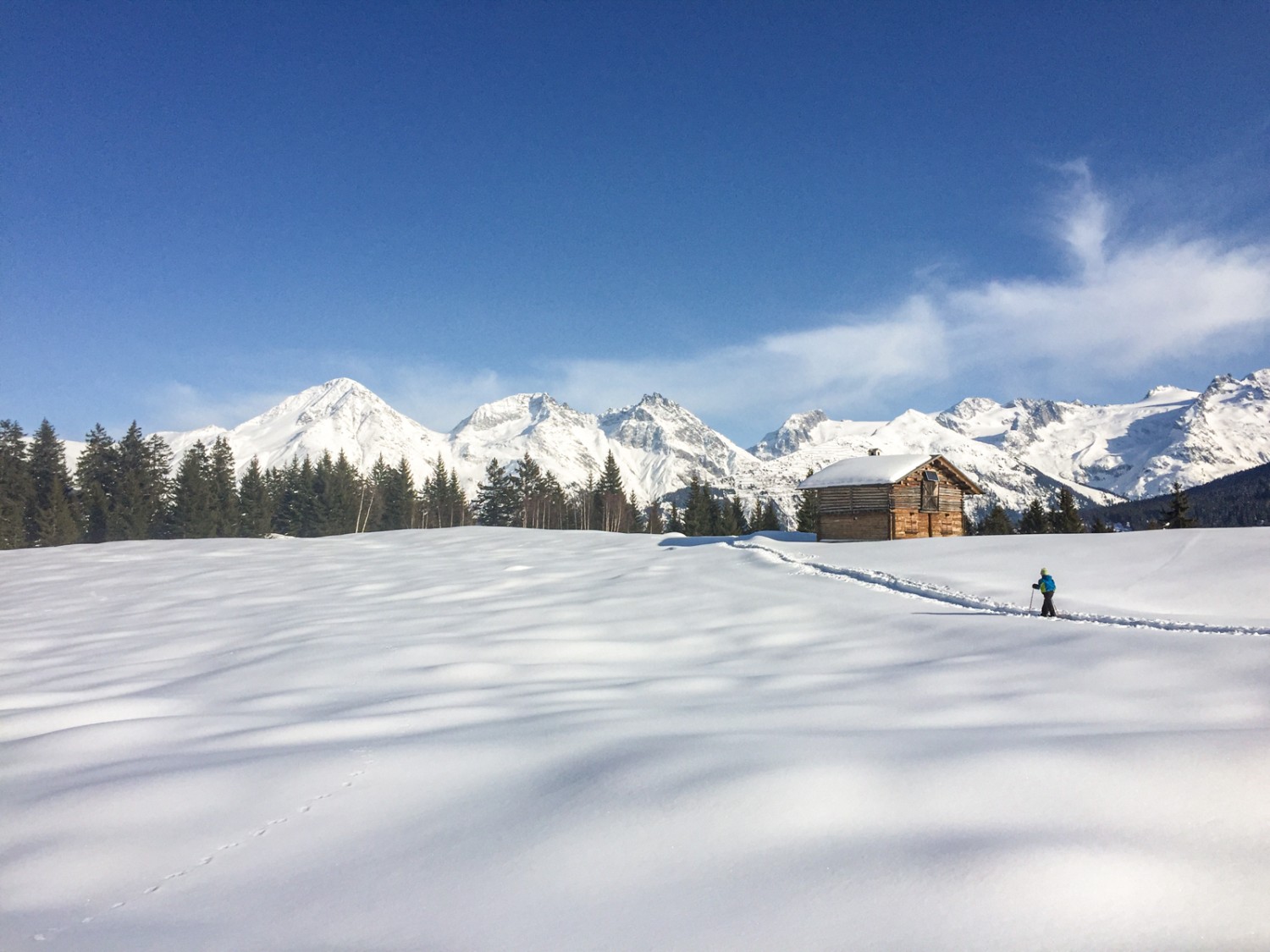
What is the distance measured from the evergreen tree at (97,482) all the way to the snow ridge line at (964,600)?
5994cm

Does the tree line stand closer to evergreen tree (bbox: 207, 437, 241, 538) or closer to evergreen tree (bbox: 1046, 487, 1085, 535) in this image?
evergreen tree (bbox: 1046, 487, 1085, 535)

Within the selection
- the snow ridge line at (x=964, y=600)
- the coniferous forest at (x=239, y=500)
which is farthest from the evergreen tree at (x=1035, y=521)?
the snow ridge line at (x=964, y=600)

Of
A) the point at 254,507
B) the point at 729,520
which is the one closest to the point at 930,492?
the point at 729,520

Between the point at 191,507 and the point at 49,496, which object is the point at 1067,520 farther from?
the point at 49,496

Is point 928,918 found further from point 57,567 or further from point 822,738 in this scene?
point 57,567

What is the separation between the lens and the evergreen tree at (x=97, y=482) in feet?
194

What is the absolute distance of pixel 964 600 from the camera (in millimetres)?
16906

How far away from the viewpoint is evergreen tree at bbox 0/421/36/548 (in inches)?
2089

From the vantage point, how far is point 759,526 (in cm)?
6994

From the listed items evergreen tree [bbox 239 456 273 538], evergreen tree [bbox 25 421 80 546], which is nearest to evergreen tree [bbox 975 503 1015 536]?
evergreen tree [bbox 239 456 273 538]

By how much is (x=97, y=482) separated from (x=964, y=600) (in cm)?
7105

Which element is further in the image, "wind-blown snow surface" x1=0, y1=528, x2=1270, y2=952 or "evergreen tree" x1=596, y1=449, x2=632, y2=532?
"evergreen tree" x1=596, y1=449, x2=632, y2=532

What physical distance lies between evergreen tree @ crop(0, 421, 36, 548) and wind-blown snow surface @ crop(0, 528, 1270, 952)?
54.0 metres

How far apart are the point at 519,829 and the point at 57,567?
116ft
